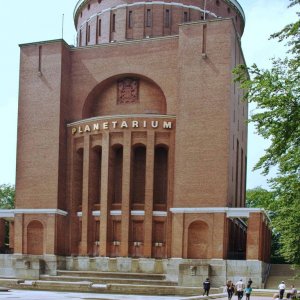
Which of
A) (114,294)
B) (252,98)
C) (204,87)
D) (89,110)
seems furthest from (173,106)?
(252,98)

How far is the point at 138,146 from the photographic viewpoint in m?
40.4

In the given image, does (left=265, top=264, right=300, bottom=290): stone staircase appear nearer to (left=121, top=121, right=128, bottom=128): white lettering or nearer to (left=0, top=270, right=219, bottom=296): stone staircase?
(left=0, top=270, right=219, bottom=296): stone staircase

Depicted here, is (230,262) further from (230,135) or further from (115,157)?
(115,157)

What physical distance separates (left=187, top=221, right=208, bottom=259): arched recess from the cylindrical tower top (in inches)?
598

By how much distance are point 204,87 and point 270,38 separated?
2175 centimetres

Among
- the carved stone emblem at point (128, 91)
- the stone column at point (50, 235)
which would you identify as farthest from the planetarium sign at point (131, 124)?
the stone column at point (50, 235)

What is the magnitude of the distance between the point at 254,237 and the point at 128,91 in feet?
44.3

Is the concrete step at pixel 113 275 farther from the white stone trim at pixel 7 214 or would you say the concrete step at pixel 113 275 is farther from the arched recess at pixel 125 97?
the arched recess at pixel 125 97

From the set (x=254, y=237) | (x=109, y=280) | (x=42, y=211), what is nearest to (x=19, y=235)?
(x=42, y=211)

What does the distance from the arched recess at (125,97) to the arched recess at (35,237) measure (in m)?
8.03

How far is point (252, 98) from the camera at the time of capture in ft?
58.3

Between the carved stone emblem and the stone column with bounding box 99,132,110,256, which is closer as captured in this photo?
the stone column with bounding box 99,132,110,256

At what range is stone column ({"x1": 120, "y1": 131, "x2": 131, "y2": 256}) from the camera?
3903 cm


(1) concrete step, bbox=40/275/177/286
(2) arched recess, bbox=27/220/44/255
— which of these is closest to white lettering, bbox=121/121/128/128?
(2) arched recess, bbox=27/220/44/255
